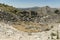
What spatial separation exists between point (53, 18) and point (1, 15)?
24.3 ft

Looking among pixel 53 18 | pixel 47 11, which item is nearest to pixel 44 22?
pixel 53 18

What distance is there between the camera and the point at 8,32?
13.9 metres

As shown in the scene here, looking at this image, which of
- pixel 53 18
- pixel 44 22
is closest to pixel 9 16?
pixel 44 22

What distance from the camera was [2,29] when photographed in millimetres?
14359

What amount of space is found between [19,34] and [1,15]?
641cm

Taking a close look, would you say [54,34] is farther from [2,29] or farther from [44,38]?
[2,29]

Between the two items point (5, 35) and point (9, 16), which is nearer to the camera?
point (5, 35)

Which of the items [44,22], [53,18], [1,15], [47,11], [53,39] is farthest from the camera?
[47,11]

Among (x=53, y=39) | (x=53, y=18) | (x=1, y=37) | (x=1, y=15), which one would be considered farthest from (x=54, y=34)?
(x=53, y=18)

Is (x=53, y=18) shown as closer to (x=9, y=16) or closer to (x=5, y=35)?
(x=9, y=16)

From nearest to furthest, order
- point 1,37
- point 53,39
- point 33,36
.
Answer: point 53,39 → point 1,37 → point 33,36

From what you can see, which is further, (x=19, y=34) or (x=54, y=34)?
(x=19, y=34)

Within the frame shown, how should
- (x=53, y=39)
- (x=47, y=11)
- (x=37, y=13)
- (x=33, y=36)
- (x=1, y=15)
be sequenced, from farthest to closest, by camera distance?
(x=47, y=11) → (x=37, y=13) → (x=1, y=15) → (x=33, y=36) → (x=53, y=39)

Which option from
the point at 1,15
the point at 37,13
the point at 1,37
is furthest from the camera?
the point at 37,13
